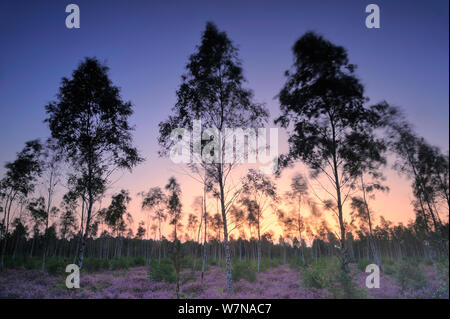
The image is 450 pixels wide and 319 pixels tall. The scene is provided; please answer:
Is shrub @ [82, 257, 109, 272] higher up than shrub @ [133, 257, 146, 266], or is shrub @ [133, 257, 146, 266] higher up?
shrub @ [82, 257, 109, 272]

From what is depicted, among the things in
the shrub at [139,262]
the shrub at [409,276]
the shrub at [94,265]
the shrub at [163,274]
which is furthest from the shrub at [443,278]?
the shrub at [139,262]

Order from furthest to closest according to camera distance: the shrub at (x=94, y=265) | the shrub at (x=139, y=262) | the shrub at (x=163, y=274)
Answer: the shrub at (x=139, y=262), the shrub at (x=94, y=265), the shrub at (x=163, y=274)

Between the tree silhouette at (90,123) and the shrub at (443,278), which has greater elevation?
the tree silhouette at (90,123)

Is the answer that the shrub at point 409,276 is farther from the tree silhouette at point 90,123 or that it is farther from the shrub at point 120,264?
the shrub at point 120,264

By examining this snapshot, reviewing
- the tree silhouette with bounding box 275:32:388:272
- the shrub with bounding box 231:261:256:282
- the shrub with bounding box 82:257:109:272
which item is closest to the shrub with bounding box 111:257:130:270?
the shrub with bounding box 82:257:109:272

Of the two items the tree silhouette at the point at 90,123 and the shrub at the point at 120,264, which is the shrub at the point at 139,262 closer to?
the shrub at the point at 120,264

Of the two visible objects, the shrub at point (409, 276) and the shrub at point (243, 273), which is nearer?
the shrub at point (409, 276)

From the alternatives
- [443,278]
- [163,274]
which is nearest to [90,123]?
[163,274]

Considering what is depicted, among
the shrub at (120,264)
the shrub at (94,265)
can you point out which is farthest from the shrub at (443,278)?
the shrub at (120,264)

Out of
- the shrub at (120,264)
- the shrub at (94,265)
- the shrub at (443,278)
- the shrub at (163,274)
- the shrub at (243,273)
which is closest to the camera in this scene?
the shrub at (443,278)

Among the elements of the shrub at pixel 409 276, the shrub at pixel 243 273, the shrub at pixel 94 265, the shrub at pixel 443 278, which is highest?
the shrub at pixel 443 278

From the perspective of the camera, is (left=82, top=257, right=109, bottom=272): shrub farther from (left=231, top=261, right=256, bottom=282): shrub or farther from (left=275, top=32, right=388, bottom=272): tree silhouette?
(left=275, top=32, right=388, bottom=272): tree silhouette
